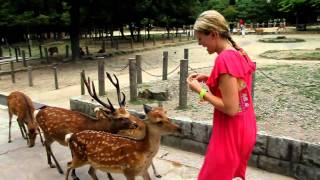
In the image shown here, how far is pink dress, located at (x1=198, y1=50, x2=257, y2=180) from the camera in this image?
2244mm

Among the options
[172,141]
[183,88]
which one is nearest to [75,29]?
[183,88]

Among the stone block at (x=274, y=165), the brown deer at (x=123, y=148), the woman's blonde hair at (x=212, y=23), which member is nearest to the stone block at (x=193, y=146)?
the stone block at (x=274, y=165)

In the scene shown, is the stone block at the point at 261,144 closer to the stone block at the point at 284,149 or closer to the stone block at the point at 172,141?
the stone block at the point at 284,149

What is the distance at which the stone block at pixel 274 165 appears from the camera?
14.8ft

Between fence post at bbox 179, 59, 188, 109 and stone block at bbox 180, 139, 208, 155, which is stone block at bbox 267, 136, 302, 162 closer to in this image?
stone block at bbox 180, 139, 208, 155

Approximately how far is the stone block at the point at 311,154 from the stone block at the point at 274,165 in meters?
0.23

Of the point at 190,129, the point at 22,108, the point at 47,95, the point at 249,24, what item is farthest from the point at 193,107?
the point at 249,24

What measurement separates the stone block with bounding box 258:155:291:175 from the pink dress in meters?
2.29

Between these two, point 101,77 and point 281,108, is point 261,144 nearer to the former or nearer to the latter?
point 281,108

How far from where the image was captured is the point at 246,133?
7.72 feet

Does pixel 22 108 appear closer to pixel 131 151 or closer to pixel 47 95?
pixel 131 151

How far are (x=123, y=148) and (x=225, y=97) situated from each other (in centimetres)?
179

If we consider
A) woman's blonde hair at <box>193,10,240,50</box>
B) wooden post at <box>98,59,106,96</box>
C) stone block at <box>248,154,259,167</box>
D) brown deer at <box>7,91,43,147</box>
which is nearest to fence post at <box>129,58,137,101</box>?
wooden post at <box>98,59,106,96</box>

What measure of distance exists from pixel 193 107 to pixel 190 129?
42.5 inches
